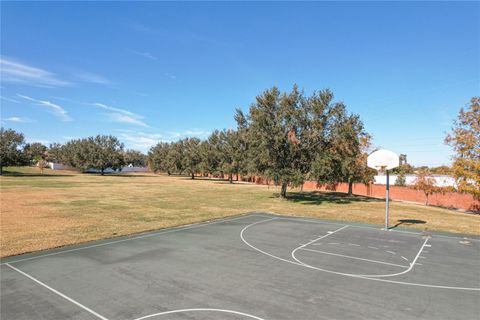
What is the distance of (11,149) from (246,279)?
71.6 m

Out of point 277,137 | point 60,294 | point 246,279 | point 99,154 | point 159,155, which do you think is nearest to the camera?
point 60,294

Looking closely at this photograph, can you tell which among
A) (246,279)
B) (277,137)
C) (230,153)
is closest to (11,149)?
(230,153)

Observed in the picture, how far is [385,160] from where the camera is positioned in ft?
57.9

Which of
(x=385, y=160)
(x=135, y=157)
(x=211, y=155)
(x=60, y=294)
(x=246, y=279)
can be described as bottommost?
(x=60, y=294)

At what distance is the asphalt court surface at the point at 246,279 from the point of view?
6.31 m

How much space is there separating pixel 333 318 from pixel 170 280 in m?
4.43

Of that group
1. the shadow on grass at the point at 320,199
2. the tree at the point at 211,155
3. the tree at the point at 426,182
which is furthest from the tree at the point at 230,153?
the tree at the point at 426,182

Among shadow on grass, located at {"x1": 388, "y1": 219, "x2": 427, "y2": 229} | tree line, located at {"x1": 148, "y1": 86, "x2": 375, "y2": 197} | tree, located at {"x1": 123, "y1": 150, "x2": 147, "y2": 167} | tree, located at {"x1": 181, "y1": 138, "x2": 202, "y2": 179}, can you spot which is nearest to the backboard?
shadow on grass, located at {"x1": 388, "y1": 219, "x2": 427, "y2": 229}

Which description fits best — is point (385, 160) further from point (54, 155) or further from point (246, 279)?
point (54, 155)

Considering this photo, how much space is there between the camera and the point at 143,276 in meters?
8.27

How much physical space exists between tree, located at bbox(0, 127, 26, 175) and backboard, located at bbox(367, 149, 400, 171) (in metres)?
70.4

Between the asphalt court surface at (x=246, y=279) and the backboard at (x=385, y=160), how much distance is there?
529 cm

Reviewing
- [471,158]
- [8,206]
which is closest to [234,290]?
[8,206]

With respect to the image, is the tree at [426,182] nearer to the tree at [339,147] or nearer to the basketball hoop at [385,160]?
the tree at [339,147]
